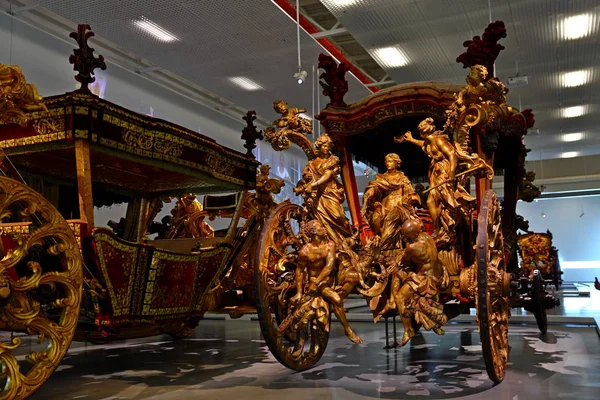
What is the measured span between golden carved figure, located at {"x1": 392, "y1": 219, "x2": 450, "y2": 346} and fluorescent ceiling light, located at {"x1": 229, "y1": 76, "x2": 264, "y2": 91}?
5488 millimetres

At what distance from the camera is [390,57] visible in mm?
7660

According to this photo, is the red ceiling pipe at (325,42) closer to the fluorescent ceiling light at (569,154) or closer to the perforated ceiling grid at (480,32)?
the perforated ceiling grid at (480,32)

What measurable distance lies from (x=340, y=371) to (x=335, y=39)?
5456mm

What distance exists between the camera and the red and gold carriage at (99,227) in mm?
2689

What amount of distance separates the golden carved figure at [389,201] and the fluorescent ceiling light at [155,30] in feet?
12.4

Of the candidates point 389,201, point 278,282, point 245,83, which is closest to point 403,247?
point 389,201

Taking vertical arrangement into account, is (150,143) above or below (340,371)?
above

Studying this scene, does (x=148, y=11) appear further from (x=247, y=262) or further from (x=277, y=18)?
(x=247, y=262)

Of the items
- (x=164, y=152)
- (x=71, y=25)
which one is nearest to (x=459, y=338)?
(x=164, y=152)

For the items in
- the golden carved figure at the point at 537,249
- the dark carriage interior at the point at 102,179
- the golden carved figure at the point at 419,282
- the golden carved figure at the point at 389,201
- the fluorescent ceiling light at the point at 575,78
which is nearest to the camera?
the golden carved figure at the point at 419,282

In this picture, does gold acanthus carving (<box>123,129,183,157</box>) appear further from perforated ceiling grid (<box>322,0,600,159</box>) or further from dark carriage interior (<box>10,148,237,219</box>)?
perforated ceiling grid (<box>322,0,600,159</box>)

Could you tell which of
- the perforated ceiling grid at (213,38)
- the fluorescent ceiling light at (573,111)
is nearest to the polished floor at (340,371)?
the perforated ceiling grid at (213,38)

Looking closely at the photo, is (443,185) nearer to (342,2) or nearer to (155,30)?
(342,2)

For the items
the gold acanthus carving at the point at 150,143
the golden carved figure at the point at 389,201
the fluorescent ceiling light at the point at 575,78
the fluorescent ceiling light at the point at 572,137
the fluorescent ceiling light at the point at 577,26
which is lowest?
the golden carved figure at the point at 389,201
